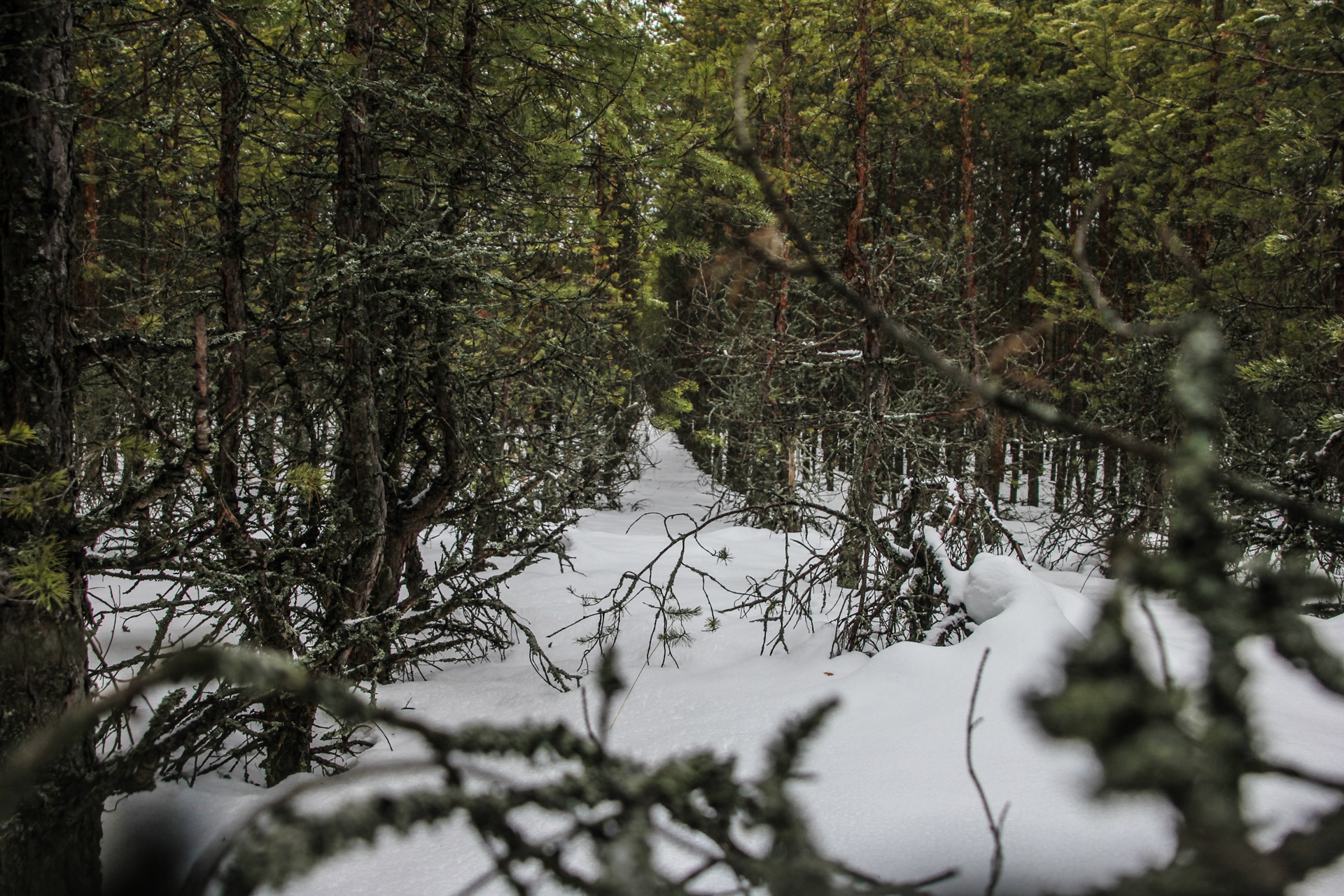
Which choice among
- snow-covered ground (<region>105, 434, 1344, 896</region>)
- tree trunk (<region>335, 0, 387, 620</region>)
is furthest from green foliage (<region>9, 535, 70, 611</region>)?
tree trunk (<region>335, 0, 387, 620</region>)

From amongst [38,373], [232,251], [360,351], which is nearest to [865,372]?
[360,351]

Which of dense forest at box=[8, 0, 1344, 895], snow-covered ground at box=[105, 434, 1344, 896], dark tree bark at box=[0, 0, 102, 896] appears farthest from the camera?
dark tree bark at box=[0, 0, 102, 896]

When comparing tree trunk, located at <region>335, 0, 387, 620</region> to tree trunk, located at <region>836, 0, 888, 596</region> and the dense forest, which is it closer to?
the dense forest

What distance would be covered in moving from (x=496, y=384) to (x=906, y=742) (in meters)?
3.89

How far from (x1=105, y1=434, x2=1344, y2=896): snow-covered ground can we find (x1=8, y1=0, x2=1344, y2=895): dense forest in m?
0.13

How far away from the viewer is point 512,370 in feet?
15.8

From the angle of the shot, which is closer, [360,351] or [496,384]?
[360,351]

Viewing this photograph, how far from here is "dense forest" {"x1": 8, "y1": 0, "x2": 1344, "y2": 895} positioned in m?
0.56

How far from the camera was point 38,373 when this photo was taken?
8.22ft

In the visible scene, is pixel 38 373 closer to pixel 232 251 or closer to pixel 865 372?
pixel 232 251

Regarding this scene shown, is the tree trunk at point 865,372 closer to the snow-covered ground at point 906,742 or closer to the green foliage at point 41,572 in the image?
the snow-covered ground at point 906,742

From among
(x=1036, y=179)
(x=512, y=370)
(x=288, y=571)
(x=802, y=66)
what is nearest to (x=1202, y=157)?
(x=802, y=66)

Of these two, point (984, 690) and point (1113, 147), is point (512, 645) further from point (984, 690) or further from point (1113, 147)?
point (1113, 147)

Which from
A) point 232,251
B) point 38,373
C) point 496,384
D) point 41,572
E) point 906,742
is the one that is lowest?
point 906,742
